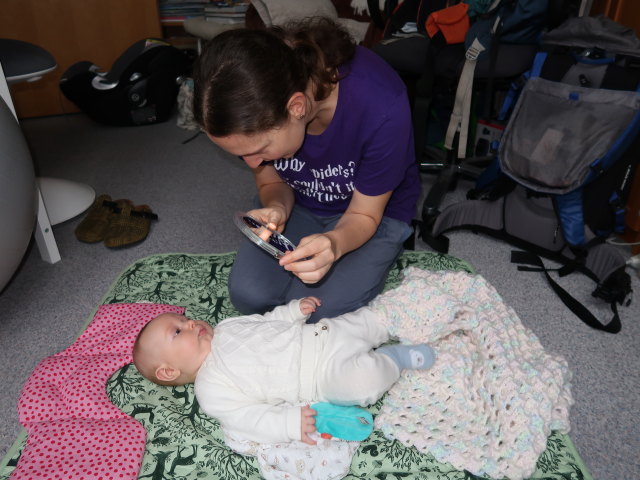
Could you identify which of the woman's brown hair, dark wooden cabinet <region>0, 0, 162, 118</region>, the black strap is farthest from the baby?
dark wooden cabinet <region>0, 0, 162, 118</region>

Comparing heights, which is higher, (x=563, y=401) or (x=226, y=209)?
(x=563, y=401)

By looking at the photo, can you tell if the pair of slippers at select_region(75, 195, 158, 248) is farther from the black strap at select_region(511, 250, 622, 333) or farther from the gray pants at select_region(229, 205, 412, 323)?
the black strap at select_region(511, 250, 622, 333)

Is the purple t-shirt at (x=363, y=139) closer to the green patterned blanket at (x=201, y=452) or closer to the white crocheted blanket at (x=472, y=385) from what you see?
the white crocheted blanket at (x=472, y=385)

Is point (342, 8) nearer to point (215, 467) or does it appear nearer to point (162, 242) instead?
point (162, 242)

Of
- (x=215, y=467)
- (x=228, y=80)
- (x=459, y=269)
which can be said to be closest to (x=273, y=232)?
(x=228, y=80)

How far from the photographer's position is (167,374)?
3.88 feet

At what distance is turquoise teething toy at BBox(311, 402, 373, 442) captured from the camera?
107 cm

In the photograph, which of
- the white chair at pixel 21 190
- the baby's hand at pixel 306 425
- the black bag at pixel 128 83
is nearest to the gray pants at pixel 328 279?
the baby's hand at pixel 306 425

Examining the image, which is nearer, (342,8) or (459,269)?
(459,269)

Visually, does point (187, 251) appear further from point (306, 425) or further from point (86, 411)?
point (306, 425)

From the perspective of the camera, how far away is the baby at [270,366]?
1.07 metres

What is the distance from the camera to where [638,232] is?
1.82 m

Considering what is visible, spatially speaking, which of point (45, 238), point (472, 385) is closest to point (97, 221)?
point (45, 238)

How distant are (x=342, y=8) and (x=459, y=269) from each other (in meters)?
1.78
